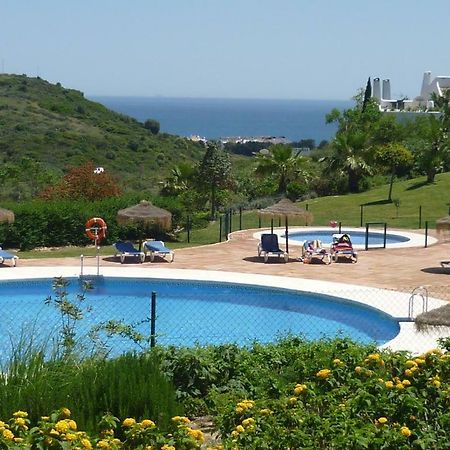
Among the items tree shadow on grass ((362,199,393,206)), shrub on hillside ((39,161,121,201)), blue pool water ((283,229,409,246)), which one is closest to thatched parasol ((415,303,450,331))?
blue pool water ((283,229,409,246))

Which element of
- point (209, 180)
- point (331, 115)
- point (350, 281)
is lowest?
point (350, 281)

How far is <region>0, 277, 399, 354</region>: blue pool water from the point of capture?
14.2m

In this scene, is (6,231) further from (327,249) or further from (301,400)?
(301,400)

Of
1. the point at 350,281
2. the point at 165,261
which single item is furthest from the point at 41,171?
the point at 350,281

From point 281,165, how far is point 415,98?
7343 centimetres

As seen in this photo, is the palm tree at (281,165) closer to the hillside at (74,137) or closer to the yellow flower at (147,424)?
the hillside at (74,137)

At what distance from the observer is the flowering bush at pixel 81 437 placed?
17.4ft

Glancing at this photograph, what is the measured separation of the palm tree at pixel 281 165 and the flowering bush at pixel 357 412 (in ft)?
90.3

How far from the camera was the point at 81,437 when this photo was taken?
5.46m

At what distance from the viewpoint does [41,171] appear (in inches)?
1457

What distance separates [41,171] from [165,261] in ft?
59.2

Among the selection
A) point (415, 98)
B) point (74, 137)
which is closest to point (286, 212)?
point (74, 137)

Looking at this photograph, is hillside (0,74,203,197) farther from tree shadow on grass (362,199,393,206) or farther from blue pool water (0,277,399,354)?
blue pool water (0,277,399,354)

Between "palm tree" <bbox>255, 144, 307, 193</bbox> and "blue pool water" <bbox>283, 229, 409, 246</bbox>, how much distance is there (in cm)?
799
